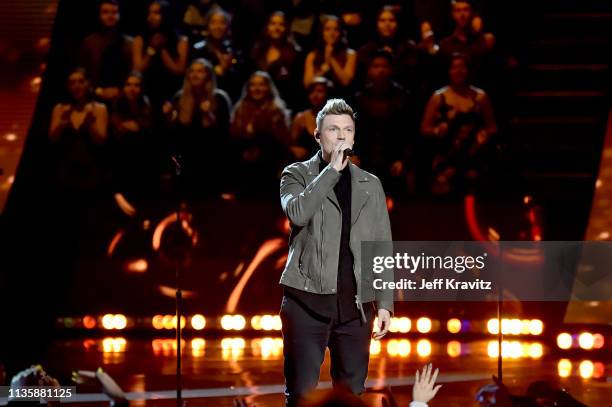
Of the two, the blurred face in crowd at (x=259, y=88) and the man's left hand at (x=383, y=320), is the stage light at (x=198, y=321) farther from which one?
the man's left hand at (x=383, y=320)

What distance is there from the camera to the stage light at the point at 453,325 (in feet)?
26.9

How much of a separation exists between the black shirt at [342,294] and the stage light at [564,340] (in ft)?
13.8

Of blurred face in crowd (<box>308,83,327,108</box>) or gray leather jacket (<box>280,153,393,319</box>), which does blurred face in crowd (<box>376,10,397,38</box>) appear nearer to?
blurred face in crowd (<box>308,83,327,108</box>)

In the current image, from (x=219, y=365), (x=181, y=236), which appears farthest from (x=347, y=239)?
(x=181, y=236)

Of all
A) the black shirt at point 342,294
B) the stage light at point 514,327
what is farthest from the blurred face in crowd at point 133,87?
the black shirt at point 342,294

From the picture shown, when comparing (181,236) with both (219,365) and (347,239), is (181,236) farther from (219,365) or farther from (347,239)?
(347,239)

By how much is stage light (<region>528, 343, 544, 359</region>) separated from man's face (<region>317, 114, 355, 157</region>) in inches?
157

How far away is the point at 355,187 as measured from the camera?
3.99m

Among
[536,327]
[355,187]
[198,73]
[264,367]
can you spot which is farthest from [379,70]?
[355,187]

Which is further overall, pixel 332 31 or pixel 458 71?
pixel 332 31

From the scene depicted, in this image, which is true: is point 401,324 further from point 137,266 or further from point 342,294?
point 342,294

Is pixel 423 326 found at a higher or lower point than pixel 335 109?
lower

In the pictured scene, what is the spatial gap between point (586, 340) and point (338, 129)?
445cm

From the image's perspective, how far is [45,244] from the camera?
27.5 feet
